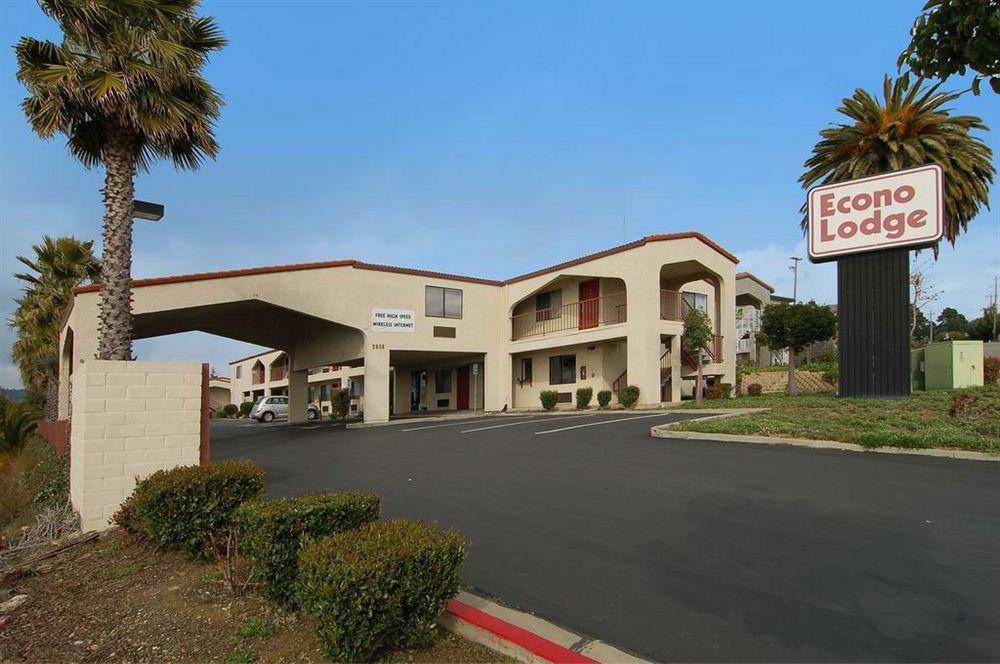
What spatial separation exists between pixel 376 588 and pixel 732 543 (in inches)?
148

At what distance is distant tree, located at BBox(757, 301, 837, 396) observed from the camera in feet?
80.3

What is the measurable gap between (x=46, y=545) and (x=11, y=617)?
2281 mm

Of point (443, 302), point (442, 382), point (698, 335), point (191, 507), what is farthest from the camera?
point (442, 382)

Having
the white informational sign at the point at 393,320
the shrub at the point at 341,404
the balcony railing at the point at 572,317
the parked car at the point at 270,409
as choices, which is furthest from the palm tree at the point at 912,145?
the parked car at the point at 270,409

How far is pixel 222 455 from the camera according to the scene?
1574 cm

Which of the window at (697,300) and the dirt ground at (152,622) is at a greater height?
the window at (697,300)

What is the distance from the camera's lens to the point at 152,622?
14.8 feet

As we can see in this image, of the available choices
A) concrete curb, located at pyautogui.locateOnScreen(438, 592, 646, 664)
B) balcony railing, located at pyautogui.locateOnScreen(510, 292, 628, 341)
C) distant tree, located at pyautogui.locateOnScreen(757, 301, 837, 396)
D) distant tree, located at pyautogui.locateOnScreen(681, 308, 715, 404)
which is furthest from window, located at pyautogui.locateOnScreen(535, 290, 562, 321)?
concrete curb, located at pyautogui.locateOnScreen(438, 592, 646, 664)

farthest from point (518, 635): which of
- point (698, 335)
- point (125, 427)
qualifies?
point (698, 335)

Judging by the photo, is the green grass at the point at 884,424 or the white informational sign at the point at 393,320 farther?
the white informational sign at the point at 393,320

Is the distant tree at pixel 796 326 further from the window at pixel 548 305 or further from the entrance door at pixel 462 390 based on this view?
the entrance door at pixel 462 390

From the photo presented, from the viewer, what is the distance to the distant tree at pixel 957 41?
A: 124 inches

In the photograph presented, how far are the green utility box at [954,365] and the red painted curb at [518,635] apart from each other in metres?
22.1

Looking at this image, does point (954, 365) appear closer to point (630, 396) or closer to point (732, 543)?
point (630, 396)
